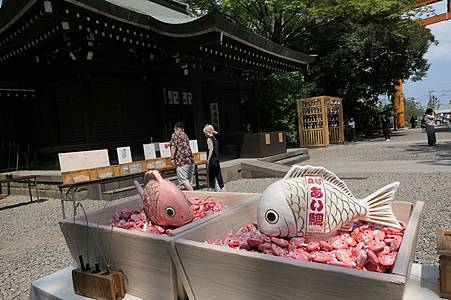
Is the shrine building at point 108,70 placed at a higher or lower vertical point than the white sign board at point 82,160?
higher

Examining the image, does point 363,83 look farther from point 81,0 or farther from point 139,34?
point 81,0

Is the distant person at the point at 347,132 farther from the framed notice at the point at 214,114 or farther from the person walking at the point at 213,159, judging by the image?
the person walking at the point at 213,159

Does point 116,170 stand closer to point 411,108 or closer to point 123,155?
point 123,155

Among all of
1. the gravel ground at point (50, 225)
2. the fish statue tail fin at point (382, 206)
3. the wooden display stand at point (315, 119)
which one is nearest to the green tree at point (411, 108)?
the wooden display stand at point (315, 119)

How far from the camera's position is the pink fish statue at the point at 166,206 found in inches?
84.0

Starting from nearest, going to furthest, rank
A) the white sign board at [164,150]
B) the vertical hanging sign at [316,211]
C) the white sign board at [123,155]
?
the vertical hanging sign at [316,211], the white sign board at [123,155], the white sign board at [164,150]

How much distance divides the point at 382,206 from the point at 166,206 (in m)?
1.27

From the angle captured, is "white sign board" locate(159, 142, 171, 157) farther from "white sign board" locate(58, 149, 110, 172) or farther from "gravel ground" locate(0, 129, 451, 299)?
"gravel ground" locate(0, 129, 451, 299)

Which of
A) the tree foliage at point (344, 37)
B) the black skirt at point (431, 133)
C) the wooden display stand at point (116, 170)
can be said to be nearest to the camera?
the wooden display stand at point (116, 170)

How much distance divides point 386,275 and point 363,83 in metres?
20.9

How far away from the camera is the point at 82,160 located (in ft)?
22.0

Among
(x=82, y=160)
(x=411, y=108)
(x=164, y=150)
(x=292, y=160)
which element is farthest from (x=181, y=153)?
(x=411, y=108)

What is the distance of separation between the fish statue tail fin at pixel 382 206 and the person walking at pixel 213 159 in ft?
15.3

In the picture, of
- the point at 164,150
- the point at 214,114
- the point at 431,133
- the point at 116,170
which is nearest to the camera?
the point at 116,170
